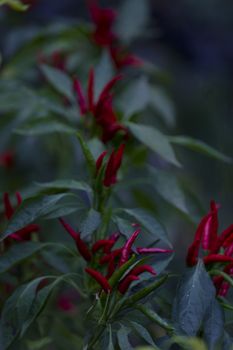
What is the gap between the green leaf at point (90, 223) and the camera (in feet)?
3.59

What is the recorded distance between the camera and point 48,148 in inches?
70.7

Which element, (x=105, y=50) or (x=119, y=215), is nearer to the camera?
(x=119, y=215)

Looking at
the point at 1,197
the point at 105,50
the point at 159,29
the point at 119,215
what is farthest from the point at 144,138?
the point at 159,29

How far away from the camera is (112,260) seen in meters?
1.09

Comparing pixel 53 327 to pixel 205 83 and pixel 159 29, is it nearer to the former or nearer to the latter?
pixel 205 83

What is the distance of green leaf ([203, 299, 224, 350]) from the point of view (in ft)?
3.45

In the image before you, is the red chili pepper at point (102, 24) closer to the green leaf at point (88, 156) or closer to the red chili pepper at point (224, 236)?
the green leaf at point (88, 156)

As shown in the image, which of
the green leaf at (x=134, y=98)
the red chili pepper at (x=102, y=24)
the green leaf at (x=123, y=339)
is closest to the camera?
the green leaf at (x=123, y=339)

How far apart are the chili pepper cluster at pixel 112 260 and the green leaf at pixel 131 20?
777 mm

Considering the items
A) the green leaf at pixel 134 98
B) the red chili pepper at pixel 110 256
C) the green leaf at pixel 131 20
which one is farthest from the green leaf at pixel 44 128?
the green leaf at pixel 131 20

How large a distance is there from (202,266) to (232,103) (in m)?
1.65

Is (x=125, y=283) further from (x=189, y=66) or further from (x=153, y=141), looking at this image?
(x=189, y=66)

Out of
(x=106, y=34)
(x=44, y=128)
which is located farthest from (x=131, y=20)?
(x=44, y=128)

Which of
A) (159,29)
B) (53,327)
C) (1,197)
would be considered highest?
(1,197)
